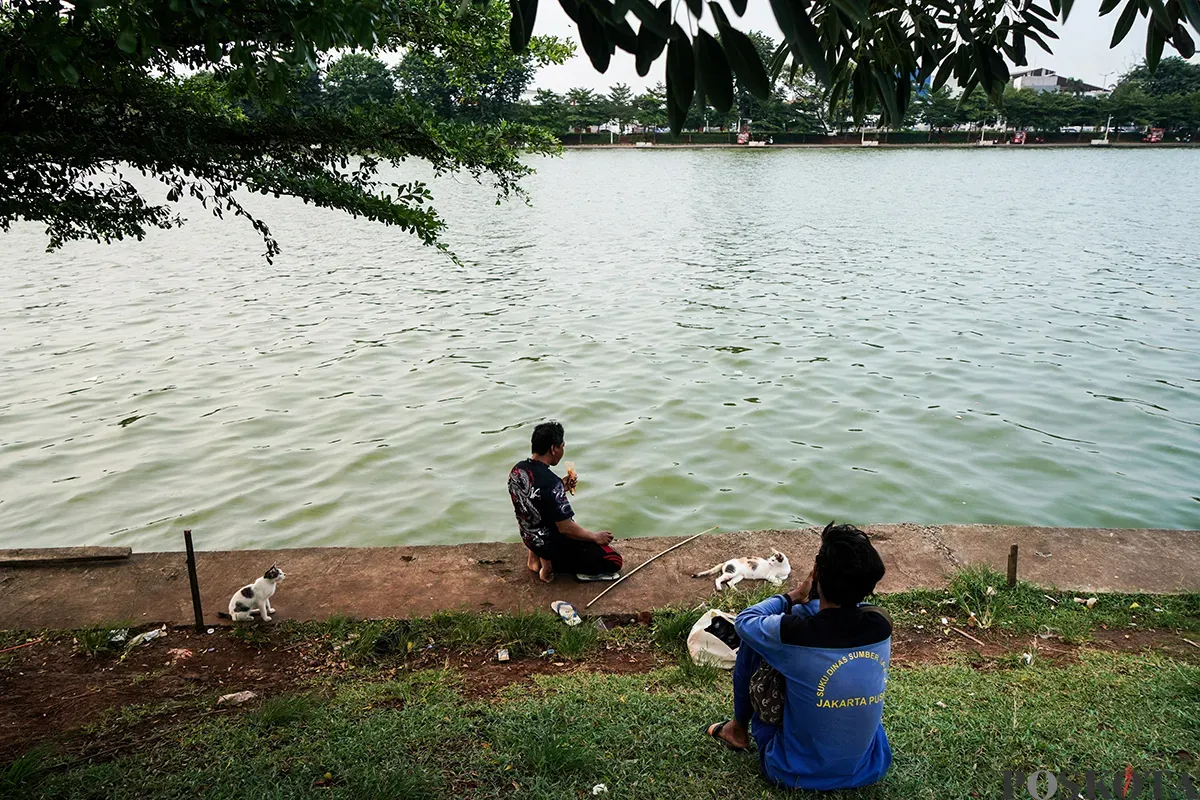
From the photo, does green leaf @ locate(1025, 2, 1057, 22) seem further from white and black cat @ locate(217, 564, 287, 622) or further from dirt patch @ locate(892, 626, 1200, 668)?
white and black cat @ locate(217, 564, 287, 622)

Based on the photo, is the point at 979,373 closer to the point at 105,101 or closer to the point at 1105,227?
the point at 105,101

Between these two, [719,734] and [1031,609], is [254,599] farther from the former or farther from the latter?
[1031,609]

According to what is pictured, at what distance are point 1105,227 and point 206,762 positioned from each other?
28.3 metres

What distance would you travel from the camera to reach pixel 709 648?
4652 millimetres

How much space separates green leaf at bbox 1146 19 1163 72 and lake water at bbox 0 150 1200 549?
5.31 metres

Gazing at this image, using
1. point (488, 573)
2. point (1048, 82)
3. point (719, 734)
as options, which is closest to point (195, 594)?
point (488, 573)

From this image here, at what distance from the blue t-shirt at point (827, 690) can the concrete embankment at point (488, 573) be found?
6.63ft

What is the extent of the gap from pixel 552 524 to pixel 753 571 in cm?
131

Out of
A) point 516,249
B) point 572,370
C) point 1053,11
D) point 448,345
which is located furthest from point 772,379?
point 516,249

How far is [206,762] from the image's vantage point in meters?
3.60

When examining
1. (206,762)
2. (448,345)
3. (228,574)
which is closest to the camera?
(206,762)

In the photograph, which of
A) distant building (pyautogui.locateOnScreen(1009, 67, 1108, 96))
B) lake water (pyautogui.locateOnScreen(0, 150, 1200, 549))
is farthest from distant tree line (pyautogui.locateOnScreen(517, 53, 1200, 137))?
lake water (pyautogui.locateOnScreen(0, 150, 1200, 549))

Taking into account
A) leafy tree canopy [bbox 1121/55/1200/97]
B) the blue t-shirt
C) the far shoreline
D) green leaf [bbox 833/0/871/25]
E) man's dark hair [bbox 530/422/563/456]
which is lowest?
the blue t-shirt

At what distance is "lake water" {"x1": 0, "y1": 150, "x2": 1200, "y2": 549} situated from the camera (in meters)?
8.35
